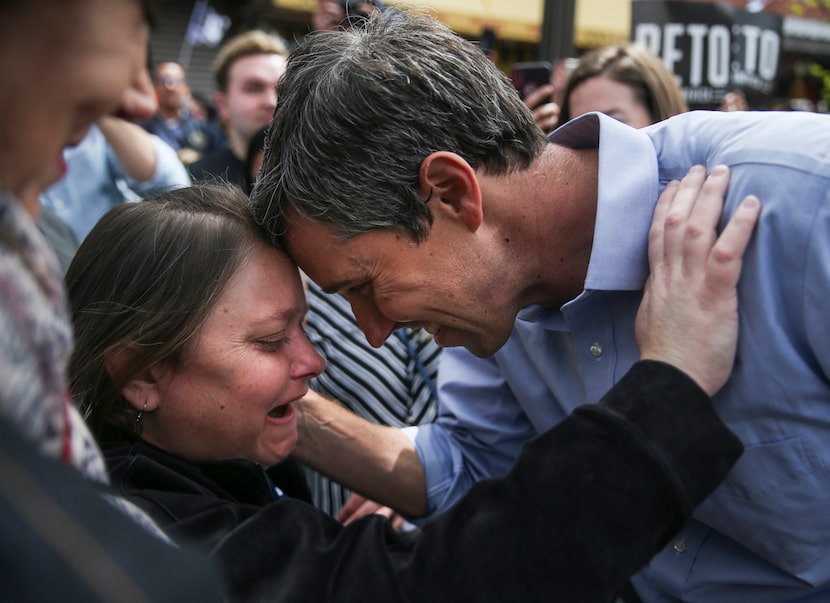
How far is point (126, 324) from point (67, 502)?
1.18 metres

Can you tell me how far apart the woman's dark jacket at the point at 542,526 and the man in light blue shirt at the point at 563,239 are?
0.30m

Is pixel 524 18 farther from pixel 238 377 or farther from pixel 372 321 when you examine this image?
pixel 238 377

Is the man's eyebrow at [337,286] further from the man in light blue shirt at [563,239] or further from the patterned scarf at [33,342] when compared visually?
the patterned scarf at [33,342]

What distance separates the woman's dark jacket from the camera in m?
1.20

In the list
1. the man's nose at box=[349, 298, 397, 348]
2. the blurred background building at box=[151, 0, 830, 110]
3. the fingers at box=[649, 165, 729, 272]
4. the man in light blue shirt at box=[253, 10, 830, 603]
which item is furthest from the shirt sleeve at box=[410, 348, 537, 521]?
the blurred background building at box=[151, 0, 830, 110]

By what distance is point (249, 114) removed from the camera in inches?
170

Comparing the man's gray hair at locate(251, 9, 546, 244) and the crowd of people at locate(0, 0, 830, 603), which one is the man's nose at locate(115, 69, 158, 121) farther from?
the man's gray hair at locate(251, 9, 546, 244)

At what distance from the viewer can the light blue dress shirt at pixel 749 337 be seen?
1476mm

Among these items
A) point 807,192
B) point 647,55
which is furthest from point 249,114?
point 807,192

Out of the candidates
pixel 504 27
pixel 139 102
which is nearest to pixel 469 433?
pixel 139 102

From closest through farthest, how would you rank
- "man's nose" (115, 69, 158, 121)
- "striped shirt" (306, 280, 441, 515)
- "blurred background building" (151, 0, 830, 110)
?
"man's nose" (115, 69, 158, 121) < "striped shirt" (306, 280, 441, 515) < "blurred background building" (151, 0, 830, 110)

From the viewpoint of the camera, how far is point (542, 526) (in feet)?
3.95

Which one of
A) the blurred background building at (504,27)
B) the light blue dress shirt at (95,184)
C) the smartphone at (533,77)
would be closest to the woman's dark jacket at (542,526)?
the light blue dress shirt at (95,184)

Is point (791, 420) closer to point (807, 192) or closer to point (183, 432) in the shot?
point (807, 192)
